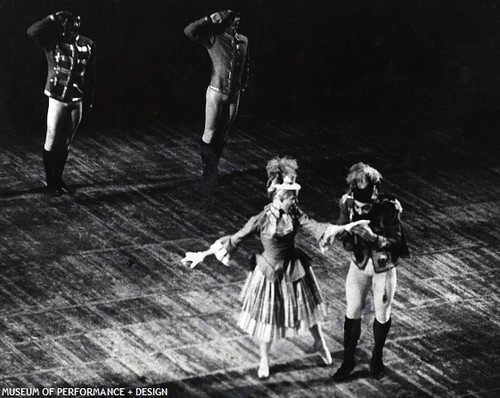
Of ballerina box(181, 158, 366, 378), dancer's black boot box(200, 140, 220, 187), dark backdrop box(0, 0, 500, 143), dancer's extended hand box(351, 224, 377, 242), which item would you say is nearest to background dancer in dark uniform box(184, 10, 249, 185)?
dancer's black boot box(200, 140, 220, 187)

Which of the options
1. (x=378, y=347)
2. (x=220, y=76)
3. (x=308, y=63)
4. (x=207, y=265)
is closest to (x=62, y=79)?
(x=220, y=76)

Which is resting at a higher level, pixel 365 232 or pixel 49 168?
pixel 365 232

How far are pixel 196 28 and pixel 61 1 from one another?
1.45 m

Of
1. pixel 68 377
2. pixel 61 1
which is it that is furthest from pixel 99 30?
pixel 68 377

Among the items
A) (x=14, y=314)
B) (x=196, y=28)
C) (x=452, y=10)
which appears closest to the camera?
(x=14, y=314)

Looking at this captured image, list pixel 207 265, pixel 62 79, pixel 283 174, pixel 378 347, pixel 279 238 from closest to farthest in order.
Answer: pixel 283 174
pixel 279 238
pixel 378 347
pixel 207 265
pixel 62 79

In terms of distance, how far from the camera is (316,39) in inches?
628

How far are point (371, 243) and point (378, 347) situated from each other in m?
0.87

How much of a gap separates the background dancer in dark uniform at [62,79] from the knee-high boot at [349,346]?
13.0 feet

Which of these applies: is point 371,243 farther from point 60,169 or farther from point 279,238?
point 60,169

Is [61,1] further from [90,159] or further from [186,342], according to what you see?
[186,342]

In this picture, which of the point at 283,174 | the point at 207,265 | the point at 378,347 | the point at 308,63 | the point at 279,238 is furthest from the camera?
the point at 308,63

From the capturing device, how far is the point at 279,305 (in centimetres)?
1113

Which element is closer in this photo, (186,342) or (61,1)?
(186,342)
